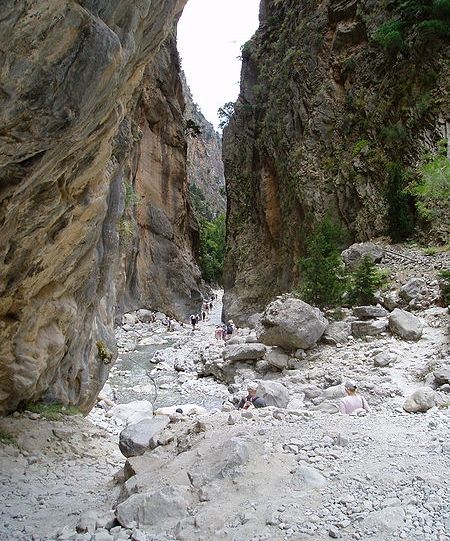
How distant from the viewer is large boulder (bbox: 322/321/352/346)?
12766 millimetres

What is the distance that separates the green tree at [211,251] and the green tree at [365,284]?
103ft

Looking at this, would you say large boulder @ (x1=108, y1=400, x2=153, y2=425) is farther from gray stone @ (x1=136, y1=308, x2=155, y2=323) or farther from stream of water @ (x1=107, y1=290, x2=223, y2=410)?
gray stone @ (x1=136, y1=308, x2=155, y2=323)

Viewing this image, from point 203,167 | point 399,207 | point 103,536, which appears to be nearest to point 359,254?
point 399,207

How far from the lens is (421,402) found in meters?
6.98

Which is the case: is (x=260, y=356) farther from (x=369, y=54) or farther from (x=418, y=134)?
(x=369, y=54)

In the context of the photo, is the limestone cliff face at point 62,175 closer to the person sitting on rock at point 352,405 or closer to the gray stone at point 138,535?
the gray stone at point 138,535

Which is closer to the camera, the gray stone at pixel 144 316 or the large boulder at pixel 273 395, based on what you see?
the large boulder at pixel 273 395

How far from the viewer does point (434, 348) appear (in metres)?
10.5

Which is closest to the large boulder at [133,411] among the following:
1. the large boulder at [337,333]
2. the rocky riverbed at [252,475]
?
the rocky riverbed at [252,475]

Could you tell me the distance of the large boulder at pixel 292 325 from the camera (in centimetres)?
1266

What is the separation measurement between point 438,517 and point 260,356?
9.80 m

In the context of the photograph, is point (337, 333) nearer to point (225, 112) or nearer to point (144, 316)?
point (144, 316)

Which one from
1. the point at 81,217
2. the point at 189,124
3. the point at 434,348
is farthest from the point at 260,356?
the point at 189,124

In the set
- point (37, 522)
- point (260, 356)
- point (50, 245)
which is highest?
point (50, 245)
